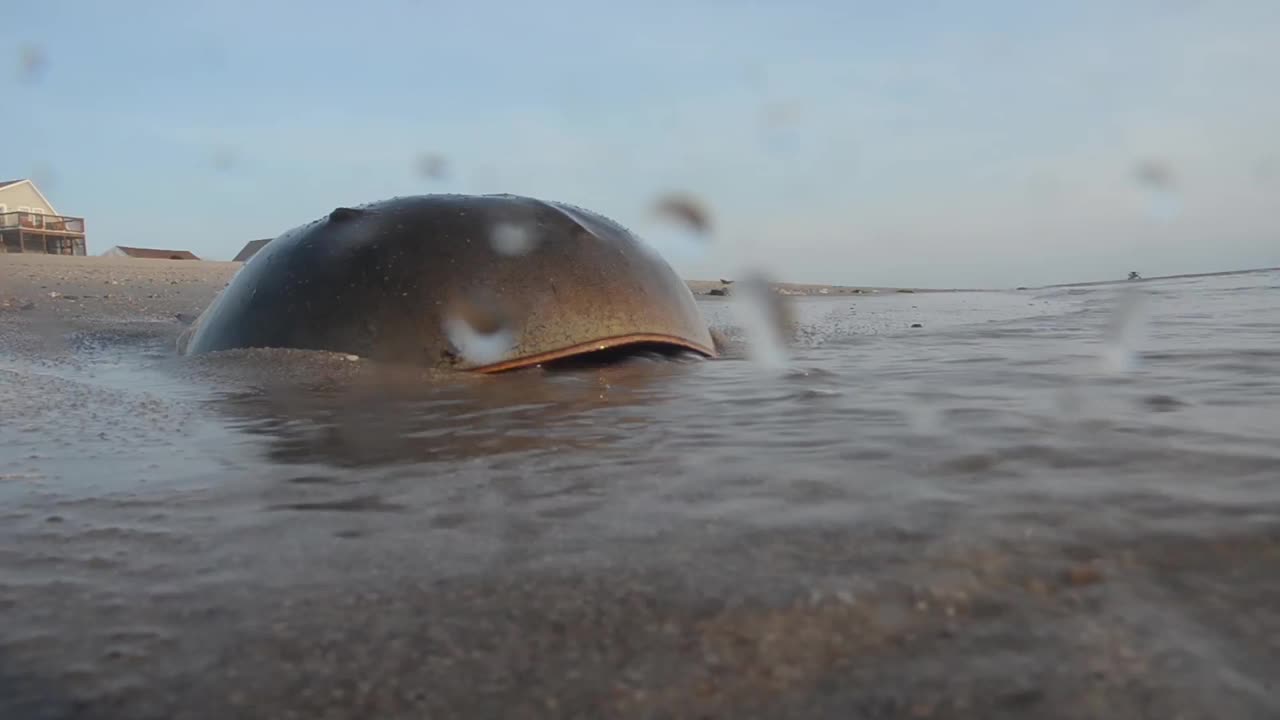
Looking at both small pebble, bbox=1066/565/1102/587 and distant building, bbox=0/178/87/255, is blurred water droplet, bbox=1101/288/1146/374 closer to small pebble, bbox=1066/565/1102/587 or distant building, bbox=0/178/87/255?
small pebble, bbox=1066/565/1102/587

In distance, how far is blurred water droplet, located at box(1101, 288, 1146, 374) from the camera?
11.0 feet

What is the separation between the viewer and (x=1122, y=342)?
4.49m

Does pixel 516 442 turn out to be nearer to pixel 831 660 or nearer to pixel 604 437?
pixel 604 437

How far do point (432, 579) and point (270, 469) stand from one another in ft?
2.61

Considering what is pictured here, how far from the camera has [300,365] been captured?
326 centimetres

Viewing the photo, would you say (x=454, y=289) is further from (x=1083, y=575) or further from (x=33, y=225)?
(x=33, y=225)

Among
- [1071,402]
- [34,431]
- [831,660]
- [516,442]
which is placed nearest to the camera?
[831,660]

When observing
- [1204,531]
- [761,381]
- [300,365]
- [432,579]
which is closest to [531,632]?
[432,579]

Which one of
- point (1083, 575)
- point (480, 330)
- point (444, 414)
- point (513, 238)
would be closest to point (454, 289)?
point (480, 330)

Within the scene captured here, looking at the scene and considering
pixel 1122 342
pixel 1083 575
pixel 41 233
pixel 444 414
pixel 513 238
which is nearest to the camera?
pixel 1083 575

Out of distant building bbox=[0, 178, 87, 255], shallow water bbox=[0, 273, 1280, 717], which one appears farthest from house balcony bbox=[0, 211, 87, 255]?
shallow water bbox=[0, 273, 1280, 717]

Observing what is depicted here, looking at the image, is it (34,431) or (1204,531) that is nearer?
(1204,531)

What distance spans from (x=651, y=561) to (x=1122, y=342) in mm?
4096

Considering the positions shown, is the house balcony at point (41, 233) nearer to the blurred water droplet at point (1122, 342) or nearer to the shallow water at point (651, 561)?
the blurred water droplet at point (1122, 342)
